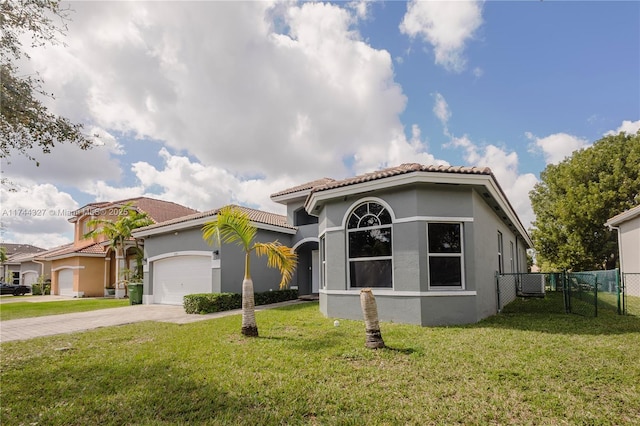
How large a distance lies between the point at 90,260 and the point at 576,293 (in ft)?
97.9

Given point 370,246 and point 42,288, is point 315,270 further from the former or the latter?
point 42,288

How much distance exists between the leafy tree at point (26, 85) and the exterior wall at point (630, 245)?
2332 cm

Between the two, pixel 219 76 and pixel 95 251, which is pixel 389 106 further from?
pixel 95 251

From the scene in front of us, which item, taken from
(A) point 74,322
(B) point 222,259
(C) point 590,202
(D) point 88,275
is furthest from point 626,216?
(D) point 88,275

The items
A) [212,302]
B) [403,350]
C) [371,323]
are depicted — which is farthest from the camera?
[212,302]

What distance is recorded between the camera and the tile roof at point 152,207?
89.9 ft

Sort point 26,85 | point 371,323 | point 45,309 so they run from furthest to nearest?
point 45,309, point 371,323, point 26,85

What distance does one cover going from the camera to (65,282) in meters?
27.5

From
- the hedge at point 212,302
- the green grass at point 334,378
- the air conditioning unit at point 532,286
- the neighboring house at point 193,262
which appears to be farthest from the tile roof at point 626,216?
the hedge at point 212,302

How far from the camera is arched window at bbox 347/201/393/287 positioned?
9641 mm

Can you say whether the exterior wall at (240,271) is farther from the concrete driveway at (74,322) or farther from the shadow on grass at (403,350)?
the shadow on grass at (403,350)

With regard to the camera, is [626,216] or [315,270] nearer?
[626,216]

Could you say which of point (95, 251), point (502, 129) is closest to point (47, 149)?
point (502, 129)

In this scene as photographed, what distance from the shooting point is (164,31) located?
9141 millimetres
